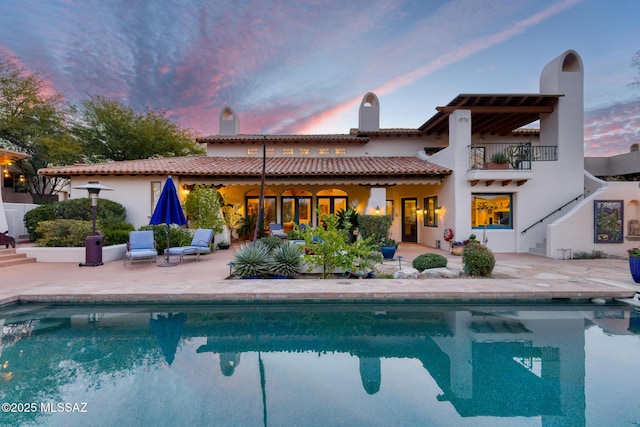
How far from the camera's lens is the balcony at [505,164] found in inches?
530

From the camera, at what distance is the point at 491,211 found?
570 inches

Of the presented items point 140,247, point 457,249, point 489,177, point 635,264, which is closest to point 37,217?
point 140,247

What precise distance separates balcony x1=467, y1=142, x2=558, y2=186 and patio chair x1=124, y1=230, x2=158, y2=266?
48.2 feet

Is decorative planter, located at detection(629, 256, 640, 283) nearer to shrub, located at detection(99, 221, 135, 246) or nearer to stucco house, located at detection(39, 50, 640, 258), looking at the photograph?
stucco house, located at detection(39, 50, 640, 258)

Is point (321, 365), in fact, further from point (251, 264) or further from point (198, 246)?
point (198, 246)

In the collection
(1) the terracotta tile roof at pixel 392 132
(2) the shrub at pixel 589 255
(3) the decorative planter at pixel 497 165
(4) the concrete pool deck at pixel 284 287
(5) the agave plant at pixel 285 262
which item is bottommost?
(4) the concrete pool deck at pixel 284 287

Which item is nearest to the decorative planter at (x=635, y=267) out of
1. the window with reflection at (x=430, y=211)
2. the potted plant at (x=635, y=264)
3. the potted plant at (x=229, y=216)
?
the potted plant at (x=635, y=264)

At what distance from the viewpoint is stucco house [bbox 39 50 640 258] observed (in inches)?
500

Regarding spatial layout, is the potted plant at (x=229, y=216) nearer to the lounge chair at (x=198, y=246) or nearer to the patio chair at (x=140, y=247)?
the lounge chair at (x=198, y=246)

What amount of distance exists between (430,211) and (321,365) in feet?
48.0

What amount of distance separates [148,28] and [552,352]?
907 inches

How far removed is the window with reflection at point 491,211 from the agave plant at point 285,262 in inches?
408

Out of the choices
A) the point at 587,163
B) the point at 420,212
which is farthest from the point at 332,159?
the point at 587,163

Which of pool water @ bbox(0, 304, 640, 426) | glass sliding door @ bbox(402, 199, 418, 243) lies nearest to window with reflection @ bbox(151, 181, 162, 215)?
pool water @ bbox(0, 304, 640, 426)
